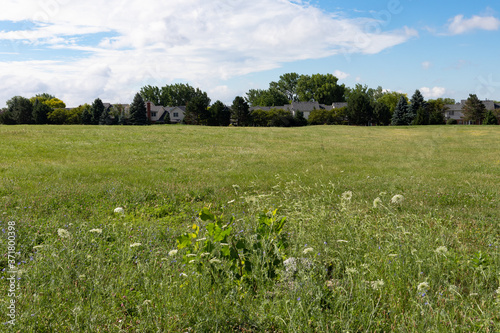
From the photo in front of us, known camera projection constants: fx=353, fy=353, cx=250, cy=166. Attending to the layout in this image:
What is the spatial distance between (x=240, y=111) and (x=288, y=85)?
79416 mm

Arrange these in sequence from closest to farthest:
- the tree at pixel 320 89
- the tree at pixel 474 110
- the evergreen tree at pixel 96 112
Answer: the evergreen tree at pixel 96 112
the tree at pixel 474 110
the tree at pixel 320 89

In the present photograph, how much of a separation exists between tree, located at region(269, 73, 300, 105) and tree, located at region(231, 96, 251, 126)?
76.1m

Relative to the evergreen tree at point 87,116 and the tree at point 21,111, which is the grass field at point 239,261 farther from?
the tree at point 21,111

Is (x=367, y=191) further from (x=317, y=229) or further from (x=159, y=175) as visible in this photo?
(x=159, y=175)

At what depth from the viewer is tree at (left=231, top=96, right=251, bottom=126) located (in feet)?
211

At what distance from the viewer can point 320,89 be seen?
12825cm

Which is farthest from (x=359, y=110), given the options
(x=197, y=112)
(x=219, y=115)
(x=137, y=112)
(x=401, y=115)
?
(x=137, y=112)

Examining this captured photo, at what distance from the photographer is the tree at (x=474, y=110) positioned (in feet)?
242

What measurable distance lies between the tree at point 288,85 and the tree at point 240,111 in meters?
76.1

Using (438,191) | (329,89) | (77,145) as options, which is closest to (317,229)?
(438,191)

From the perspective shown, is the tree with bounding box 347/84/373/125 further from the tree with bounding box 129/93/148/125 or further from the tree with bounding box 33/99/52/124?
the tree with bounding box 33/99/52/124

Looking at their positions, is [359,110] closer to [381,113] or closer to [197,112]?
[381,113]

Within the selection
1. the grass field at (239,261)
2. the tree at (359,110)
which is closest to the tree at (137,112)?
the tree at (359,110)

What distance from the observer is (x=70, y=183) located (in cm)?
1006
